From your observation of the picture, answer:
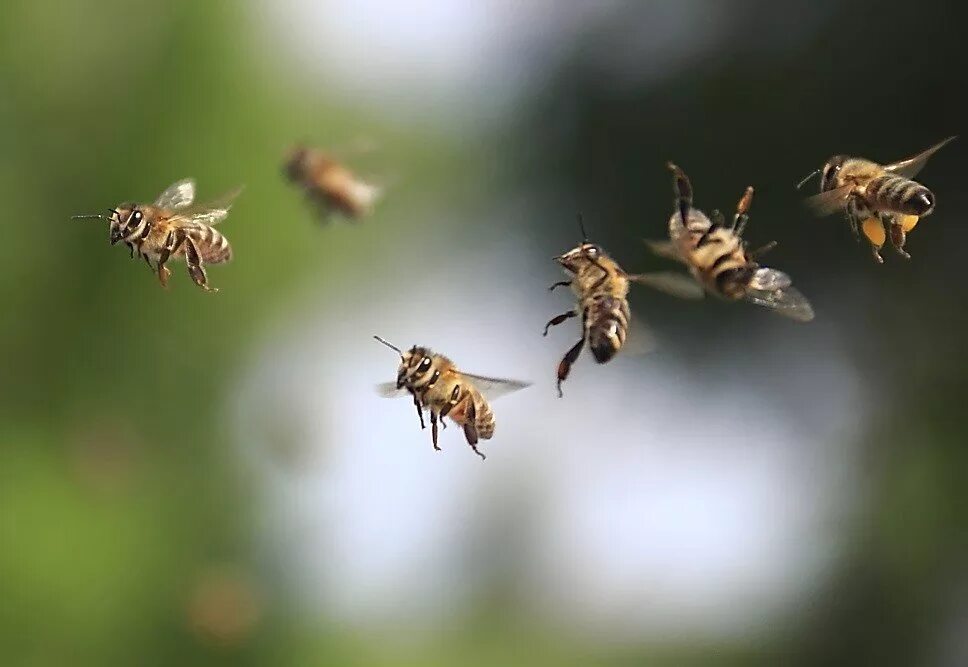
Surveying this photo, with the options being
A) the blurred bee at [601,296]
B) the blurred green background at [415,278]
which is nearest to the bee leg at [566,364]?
the blurred bee at [601,296]

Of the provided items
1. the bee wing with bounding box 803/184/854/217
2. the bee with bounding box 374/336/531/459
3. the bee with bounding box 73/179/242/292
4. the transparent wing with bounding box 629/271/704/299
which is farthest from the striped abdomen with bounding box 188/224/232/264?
the bee wing with bounding box 803/184/854/217

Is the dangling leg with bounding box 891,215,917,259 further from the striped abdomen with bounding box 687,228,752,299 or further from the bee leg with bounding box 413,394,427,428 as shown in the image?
the bee leg with bounding box 413,394,427,428

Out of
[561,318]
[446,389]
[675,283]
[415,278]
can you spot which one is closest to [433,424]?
[446,389]

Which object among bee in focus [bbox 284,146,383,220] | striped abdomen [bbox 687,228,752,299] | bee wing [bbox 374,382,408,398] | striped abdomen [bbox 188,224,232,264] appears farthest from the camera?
bee in focus [bbox 284,146,383,220]

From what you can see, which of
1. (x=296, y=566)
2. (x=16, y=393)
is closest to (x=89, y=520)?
(x=16, y=393)

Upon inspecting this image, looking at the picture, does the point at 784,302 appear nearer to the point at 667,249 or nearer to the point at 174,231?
the point at 667,249

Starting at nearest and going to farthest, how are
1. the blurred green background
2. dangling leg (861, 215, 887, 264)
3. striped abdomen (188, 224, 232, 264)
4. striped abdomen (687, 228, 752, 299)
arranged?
striped abdomen (687, 228, 752, 299) → dangling leg (861, 215, 887, 264) → striped abdomen (188, 224, 232, 264) → the blurred green background

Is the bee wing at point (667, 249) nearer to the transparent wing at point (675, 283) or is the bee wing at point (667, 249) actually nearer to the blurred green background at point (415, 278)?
the transparent wing at point (675, 283)
